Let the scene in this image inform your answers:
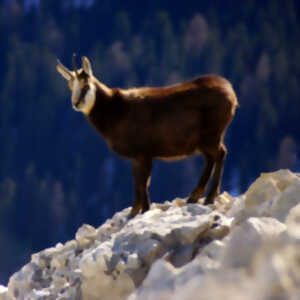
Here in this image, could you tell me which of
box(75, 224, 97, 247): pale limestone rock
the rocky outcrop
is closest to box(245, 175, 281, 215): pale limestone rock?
the rocky outcrop

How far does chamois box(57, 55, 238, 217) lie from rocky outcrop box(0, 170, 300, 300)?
54 cm

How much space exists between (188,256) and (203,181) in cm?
225

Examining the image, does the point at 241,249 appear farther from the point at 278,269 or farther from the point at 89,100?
the point at 89,100

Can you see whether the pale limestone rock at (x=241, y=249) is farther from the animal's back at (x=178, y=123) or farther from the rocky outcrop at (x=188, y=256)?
the animal's back at (x=178, y=123)

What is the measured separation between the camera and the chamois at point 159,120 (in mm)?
6703

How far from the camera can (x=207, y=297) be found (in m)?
2.43

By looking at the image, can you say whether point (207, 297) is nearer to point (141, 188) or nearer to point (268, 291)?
point (268, 291)

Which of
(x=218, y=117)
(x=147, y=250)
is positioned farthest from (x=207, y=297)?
(x=218, y=117)

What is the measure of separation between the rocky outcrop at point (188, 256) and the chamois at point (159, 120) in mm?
537

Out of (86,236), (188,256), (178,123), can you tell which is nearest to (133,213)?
(86,236)

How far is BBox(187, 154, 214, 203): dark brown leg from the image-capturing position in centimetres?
689

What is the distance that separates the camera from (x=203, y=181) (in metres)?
6.94

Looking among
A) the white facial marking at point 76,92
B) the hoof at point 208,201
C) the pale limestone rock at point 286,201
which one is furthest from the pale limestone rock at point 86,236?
the pale limestone rock at point 286,201

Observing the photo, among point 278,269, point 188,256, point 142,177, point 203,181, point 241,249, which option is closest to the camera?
point 278,269
